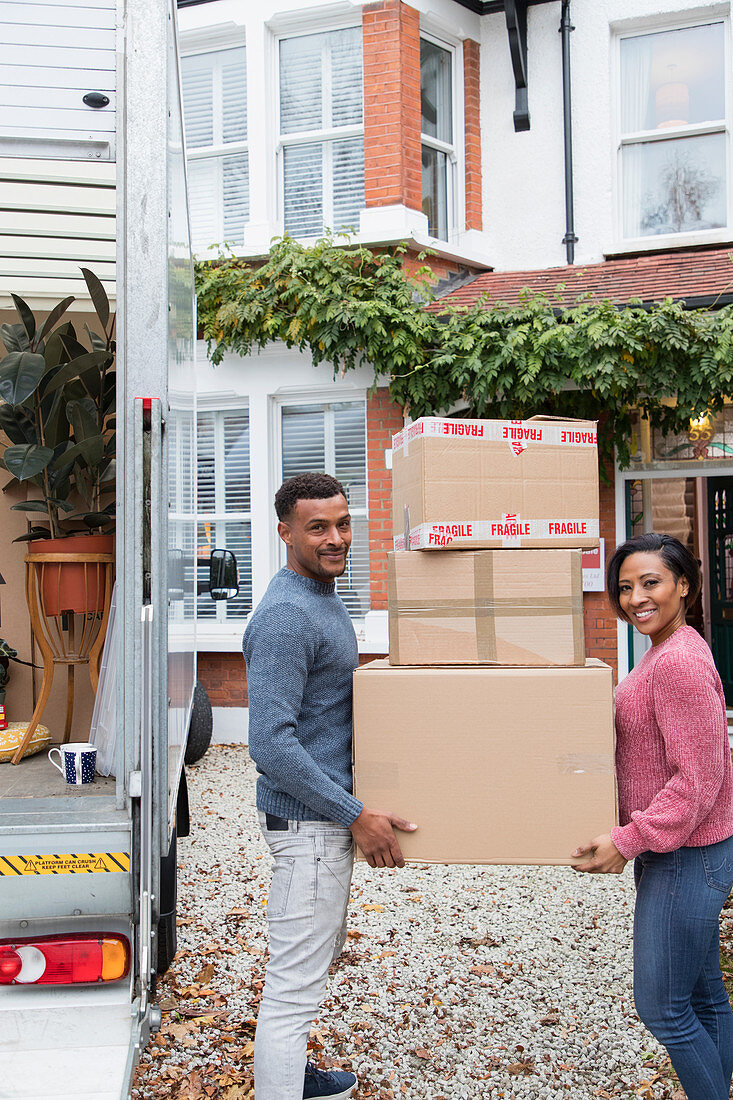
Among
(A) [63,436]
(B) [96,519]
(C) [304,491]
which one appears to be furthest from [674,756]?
(A) [63,436]

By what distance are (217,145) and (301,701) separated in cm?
768

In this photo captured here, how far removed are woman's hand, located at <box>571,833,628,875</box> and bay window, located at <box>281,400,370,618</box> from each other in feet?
20.4

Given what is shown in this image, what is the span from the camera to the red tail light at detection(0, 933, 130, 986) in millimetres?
2012

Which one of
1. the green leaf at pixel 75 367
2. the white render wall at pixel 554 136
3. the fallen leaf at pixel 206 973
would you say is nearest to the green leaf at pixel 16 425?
the green leaf at pixel 75 367

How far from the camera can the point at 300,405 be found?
866 centimetres

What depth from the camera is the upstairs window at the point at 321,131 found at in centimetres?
848

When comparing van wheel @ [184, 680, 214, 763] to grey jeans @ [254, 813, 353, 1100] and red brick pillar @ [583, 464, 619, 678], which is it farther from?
grey jeans @ [254, 813, 353, 1100]

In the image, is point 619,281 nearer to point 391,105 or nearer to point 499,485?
point 391,105

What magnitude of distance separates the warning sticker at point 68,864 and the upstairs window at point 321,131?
23.6ft

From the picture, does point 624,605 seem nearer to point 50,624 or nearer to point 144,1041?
point 144,1041

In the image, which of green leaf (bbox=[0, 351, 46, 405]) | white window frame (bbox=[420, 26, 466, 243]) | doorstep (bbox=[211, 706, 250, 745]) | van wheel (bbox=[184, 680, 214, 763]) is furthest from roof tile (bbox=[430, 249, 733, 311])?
green leaf (bbox=[0, 351, 46, 405])

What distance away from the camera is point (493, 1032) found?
3518 mm

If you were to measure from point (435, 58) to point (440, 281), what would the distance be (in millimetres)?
2080

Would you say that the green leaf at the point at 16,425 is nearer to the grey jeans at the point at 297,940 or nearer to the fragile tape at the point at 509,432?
the fragile tape at the point at 509,432
